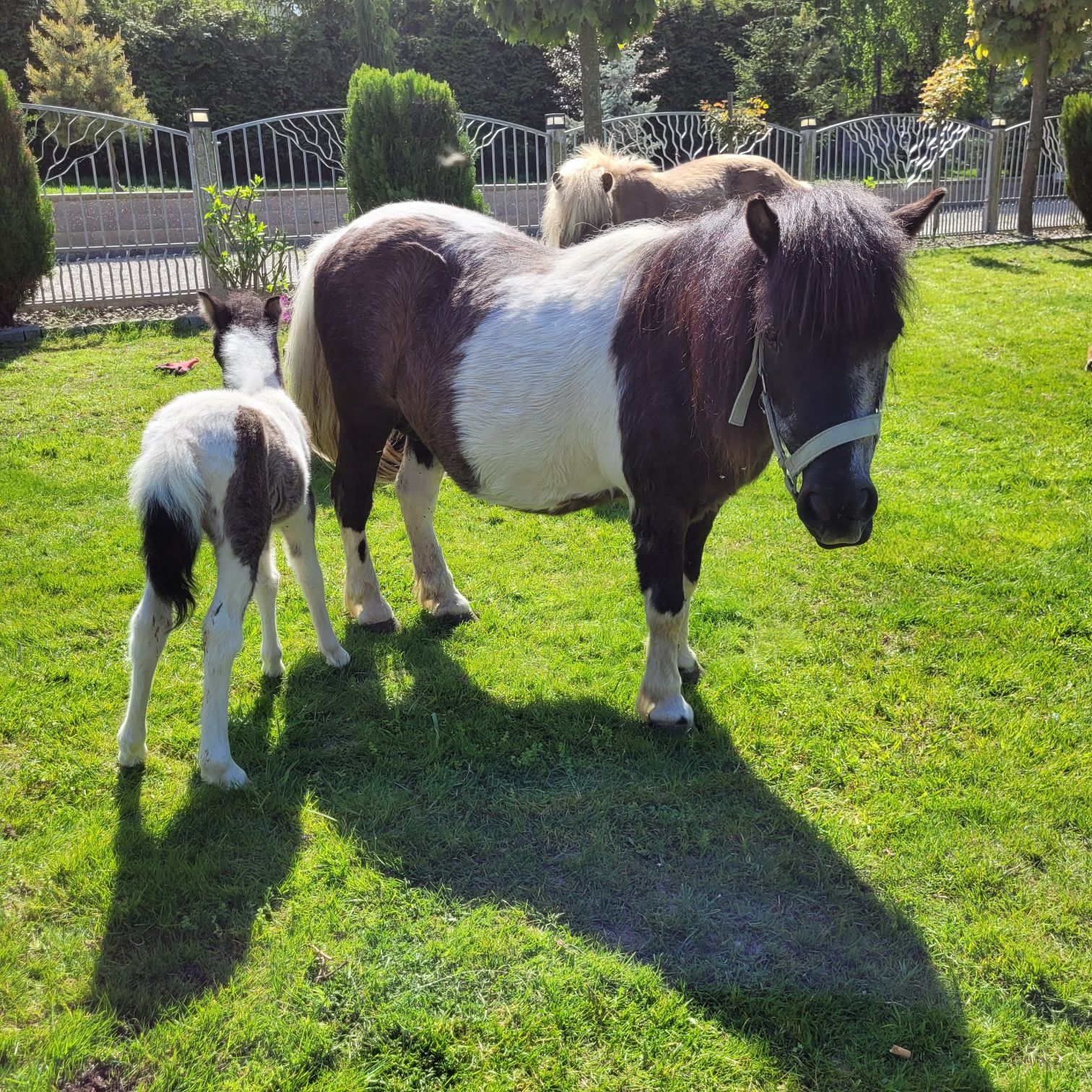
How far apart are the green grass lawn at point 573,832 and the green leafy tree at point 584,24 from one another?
273 inches

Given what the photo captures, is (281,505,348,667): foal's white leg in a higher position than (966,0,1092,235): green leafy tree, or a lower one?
lower

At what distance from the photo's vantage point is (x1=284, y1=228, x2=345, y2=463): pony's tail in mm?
4223

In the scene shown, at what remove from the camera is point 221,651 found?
10.2 ft

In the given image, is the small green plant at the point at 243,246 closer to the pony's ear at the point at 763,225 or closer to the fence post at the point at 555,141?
the fence post at the point at 555,141

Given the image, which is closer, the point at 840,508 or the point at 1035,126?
the point at 840,508

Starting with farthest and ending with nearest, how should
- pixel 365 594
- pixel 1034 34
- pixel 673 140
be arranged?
pixel 673 140
pixel 1034 34
pixel 365 594

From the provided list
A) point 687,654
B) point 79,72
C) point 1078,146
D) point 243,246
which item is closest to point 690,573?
point 687,654

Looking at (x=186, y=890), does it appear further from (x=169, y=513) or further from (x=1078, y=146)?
(x=1078, y=146)

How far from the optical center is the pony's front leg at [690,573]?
3.71 meters

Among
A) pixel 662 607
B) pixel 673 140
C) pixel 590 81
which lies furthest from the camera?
pixel 673 140

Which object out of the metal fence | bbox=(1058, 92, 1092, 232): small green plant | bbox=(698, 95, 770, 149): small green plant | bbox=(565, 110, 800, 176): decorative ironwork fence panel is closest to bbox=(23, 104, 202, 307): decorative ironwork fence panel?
the metal fence

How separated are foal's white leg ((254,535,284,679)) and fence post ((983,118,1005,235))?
16.2 m

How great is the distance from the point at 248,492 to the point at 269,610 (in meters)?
0.88

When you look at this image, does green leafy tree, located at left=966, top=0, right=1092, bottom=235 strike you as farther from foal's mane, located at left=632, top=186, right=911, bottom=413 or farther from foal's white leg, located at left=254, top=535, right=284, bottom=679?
foal's white leg, located at left=254, top=535, right=284, bottom=679
